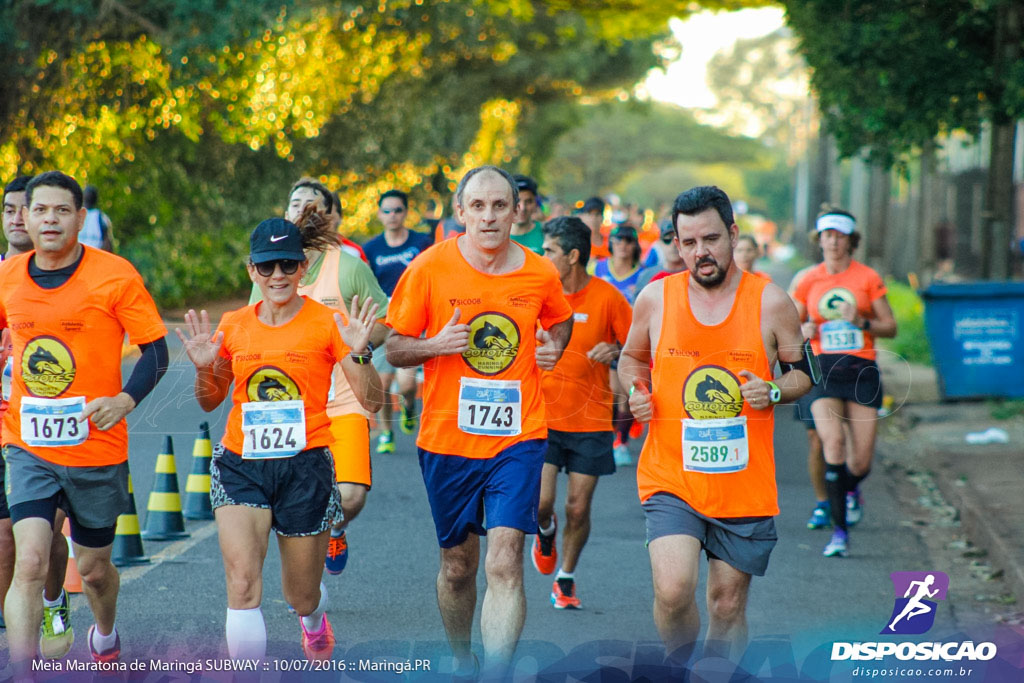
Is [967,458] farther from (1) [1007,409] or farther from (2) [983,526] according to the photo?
(2) [983,526]

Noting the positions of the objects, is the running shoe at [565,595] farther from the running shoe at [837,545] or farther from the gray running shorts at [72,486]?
the gray running shorts at [72,486]

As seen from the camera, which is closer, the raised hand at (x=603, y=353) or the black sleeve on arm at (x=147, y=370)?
the black sleeve on arm at (x=147, y=370)

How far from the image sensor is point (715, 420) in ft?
16.7

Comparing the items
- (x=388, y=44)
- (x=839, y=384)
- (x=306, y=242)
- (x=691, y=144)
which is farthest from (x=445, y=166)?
(x=691, y=144)

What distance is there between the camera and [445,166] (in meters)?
33.0

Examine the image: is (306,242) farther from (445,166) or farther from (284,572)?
(445,166)

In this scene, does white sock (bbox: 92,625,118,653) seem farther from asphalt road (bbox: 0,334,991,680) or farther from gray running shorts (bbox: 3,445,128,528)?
gray running shorts (bbox: 3,445,128,528)

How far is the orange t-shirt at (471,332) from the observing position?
537 centimetres

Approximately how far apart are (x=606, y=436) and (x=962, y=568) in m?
2.58

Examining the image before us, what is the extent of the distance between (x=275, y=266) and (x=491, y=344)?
0.91 metres

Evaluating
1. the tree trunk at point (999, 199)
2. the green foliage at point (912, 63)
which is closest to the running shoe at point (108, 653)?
the green foliage at point (912, 63)

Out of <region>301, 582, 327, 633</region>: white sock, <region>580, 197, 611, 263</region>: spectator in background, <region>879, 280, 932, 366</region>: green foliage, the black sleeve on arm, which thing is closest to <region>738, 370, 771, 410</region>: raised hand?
<region>301, 582, 327, 633</region>: white sock

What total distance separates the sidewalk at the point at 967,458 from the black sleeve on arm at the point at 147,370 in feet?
10.2

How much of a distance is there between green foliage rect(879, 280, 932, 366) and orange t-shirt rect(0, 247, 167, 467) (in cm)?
1210
